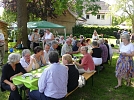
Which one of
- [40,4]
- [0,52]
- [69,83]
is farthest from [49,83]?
[40,4]

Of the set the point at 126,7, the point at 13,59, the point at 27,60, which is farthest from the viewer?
the point at 126,7

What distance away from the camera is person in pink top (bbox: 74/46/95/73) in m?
5.38

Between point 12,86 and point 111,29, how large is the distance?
1108 inches

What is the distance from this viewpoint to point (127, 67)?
5.18 metres

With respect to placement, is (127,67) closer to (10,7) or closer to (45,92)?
(45,92)

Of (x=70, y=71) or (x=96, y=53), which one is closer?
(x=70, y=71)

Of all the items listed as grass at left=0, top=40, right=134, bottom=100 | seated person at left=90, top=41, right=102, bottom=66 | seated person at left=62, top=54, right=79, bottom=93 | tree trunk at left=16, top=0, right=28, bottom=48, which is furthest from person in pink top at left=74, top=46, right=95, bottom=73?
tree trunk at left=16, top=0, right=28, bottom=48

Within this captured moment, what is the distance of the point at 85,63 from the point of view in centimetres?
543

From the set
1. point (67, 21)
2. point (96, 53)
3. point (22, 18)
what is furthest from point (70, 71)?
point (67, 21)

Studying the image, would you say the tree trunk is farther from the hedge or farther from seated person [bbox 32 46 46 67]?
the hedge

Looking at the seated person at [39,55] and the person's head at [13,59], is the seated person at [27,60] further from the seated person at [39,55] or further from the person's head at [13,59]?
the person's head at [13,59]

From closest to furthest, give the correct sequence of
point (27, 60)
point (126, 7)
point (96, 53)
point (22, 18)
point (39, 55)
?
point (27, 60) → point (39, 55) → point (96, 53) → point (22, 18) → point (126, 7)

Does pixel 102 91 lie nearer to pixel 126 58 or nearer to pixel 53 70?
pixel 126 58

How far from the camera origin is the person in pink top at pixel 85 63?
5383 mm
